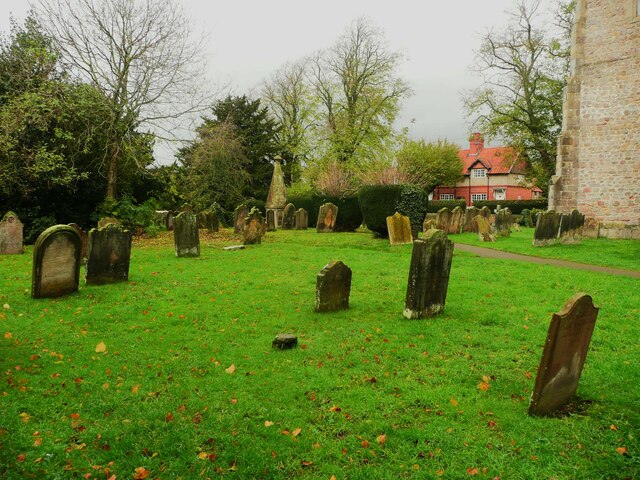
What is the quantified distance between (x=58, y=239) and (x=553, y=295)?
892 cm

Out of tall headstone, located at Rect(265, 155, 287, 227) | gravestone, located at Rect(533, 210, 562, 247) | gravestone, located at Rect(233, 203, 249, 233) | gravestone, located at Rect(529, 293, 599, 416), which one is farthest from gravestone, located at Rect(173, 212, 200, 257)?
tall headstone, located at Rect(265, 155, 287, 227)

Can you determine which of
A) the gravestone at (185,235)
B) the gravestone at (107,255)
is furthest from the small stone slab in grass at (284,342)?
the gravestone at (185,235)

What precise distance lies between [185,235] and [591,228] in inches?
652

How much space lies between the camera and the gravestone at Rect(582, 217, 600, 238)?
1845 cm

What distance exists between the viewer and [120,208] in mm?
17938

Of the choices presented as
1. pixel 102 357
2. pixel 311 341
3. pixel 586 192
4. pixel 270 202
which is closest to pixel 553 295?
pixel 311 341

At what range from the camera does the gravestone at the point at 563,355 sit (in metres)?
3.64

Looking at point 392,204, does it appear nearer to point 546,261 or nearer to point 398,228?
point 398,228

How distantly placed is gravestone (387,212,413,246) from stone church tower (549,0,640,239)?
28.6 feet

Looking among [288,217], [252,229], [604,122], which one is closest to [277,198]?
[288,217]

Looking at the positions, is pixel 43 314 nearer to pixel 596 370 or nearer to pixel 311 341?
pixel 311 341

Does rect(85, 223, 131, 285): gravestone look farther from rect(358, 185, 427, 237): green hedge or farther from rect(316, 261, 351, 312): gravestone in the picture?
rect(358, 185, 427, 237): green hedge

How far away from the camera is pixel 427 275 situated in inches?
256

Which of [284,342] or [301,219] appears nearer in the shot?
[284,342]
